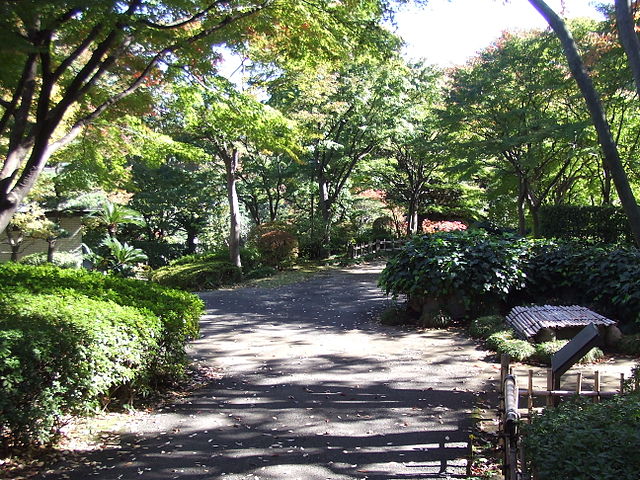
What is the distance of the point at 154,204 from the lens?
936 inches

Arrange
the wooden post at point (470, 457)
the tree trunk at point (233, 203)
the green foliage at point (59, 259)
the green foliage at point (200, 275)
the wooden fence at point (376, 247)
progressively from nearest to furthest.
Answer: the wooden post at point (470, 457), the green foliage at point (200, 275), the tree trunk at point (233, 203), the green foliage at point (59, 259), the wooden fence at point (376, 247)

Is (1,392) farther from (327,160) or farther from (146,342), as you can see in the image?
(327,160)

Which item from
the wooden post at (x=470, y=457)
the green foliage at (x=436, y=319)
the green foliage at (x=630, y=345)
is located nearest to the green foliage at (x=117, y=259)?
the green foliage at (x=436, y=319)

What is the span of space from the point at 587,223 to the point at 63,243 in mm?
20266

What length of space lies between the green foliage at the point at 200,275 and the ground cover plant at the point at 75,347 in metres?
11.0

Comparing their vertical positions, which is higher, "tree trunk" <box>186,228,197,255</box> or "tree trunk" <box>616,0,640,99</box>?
"tree trunk" <box>616,0,640,99</box>

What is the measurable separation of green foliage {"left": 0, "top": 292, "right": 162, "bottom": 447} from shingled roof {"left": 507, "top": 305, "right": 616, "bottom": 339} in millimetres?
5317

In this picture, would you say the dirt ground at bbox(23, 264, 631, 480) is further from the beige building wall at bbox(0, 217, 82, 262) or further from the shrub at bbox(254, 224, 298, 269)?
the beige building wall at bbox(0, 217, 82, 262)

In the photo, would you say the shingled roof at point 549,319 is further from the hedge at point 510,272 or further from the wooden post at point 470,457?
the wooden post at point 470,457

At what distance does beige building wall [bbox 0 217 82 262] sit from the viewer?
2209 cm

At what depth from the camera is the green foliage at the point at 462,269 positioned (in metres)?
9.66

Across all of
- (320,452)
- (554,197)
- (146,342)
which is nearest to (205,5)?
(146,342)

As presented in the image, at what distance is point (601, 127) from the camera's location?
14.7 ft

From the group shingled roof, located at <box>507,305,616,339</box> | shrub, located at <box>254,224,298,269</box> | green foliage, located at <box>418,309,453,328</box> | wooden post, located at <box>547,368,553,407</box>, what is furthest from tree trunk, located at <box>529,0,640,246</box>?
shrub, located at <box>254,224,298,269</box>
